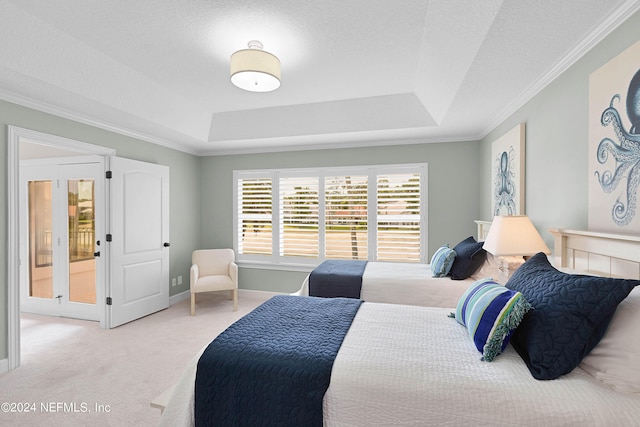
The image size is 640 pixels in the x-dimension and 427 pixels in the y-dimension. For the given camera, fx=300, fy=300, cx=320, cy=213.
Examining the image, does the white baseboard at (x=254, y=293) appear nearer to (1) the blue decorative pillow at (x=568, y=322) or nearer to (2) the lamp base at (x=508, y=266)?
(2) the lamp base at (x=508, y=266)

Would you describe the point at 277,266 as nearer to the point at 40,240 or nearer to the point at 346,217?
the point at 346,217

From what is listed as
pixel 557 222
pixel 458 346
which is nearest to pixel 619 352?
pixel 458 346

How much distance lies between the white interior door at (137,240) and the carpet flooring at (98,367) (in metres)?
0.24

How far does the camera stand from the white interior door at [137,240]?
11.8 ft

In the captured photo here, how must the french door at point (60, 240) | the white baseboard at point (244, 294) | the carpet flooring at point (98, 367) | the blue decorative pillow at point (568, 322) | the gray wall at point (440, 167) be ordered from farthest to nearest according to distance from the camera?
the white baseboard at point (244, 294), the french door at point (60, 240), the carpet flooring at point (98, 367), the gray wall at point (440, 167), the blue decorative pillow at point (568, 322)

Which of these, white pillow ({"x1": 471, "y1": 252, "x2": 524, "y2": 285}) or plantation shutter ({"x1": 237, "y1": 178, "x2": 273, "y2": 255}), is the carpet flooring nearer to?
plantation shutter ({"x1": 237, "y1": 178, "x2": 273, "y2": 255})

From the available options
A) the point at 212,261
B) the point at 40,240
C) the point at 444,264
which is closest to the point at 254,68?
the point at 444,264

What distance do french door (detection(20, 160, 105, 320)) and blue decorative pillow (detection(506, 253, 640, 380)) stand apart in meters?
4.27

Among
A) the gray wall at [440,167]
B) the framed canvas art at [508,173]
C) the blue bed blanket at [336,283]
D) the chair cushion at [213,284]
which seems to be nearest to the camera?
the gray wall at [440,167]

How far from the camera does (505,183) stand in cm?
312

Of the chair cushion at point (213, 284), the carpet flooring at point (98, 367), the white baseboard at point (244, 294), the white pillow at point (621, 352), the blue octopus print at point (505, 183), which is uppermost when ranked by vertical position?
the blue octopus print at point (505, 183)

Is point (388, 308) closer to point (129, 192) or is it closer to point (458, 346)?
point (458, 346)

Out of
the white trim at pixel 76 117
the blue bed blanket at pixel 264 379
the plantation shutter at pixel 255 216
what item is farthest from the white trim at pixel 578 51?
the white trim at pixel 76 117

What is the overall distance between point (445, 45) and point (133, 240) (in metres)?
3.98
